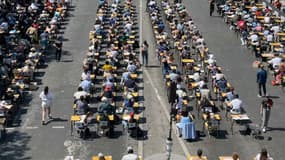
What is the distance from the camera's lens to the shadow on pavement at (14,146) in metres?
25.6

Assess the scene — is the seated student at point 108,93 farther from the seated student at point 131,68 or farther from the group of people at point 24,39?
the group of people at point 24,39

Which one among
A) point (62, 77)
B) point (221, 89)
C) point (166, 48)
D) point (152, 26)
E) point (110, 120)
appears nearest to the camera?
point (110, 120)

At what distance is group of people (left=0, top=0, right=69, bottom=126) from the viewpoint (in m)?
33.1

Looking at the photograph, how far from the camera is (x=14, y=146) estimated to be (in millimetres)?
26547

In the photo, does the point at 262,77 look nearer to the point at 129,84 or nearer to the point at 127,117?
the point at 129,84

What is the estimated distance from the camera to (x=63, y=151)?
26078mm

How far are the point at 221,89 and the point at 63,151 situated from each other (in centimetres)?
970

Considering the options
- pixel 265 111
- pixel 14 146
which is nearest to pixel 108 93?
pixel 14 146

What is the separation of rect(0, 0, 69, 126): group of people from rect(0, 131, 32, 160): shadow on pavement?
1.68 metres

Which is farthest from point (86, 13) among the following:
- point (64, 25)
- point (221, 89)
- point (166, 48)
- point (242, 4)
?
point (221, 89)

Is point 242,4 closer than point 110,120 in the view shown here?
No

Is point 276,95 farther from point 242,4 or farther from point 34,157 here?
point 242,4

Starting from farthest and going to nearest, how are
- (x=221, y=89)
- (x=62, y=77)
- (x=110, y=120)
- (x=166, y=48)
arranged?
(x=166, y=48), (x=62, y=77), (x=221, y=89), (x=110, y=120)

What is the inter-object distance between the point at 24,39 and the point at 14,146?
15504 mm
